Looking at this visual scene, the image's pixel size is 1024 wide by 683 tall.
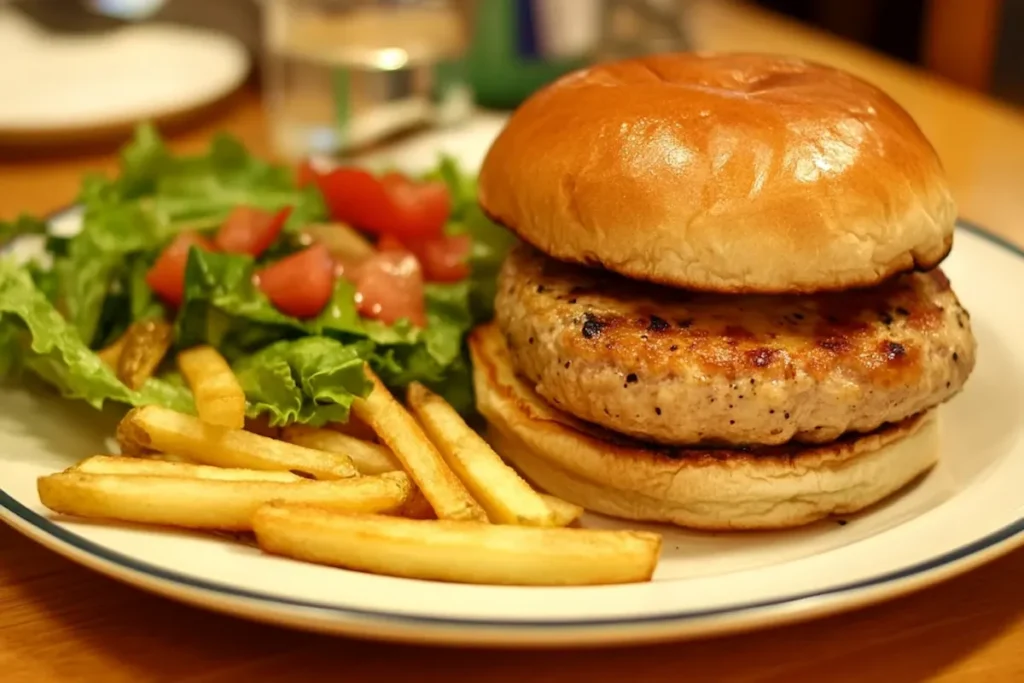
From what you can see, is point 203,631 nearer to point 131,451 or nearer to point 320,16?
point 131,451

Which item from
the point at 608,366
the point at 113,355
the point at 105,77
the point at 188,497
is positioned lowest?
the point at 105,77

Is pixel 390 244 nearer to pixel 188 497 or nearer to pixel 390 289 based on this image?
pixel 390 289

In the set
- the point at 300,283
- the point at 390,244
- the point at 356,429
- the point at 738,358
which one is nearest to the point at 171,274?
the point at 300,283

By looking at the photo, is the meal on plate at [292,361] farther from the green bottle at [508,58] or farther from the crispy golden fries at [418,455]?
the green bottle at [508,58]

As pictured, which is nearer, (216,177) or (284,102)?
(216,177)

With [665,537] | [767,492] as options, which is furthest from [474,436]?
[767,492]
